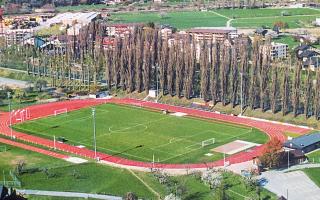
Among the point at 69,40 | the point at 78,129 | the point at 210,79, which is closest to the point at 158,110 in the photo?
the point at 210,79

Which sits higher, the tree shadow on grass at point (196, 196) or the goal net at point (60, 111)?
the goal net at point (60, 111)

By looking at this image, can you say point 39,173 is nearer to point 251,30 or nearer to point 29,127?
point 29,127

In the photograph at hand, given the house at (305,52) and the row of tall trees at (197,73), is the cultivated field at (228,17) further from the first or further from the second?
the row of tall trees at (197,73)

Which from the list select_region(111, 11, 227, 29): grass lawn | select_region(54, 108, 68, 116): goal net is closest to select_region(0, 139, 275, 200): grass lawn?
select_region(54, 108, 68, 116): goal net

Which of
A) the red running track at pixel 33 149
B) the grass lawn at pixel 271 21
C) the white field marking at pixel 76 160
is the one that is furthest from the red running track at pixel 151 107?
the grass lawn at pixel 271 21

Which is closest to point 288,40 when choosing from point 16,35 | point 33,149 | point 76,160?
point 16,35
